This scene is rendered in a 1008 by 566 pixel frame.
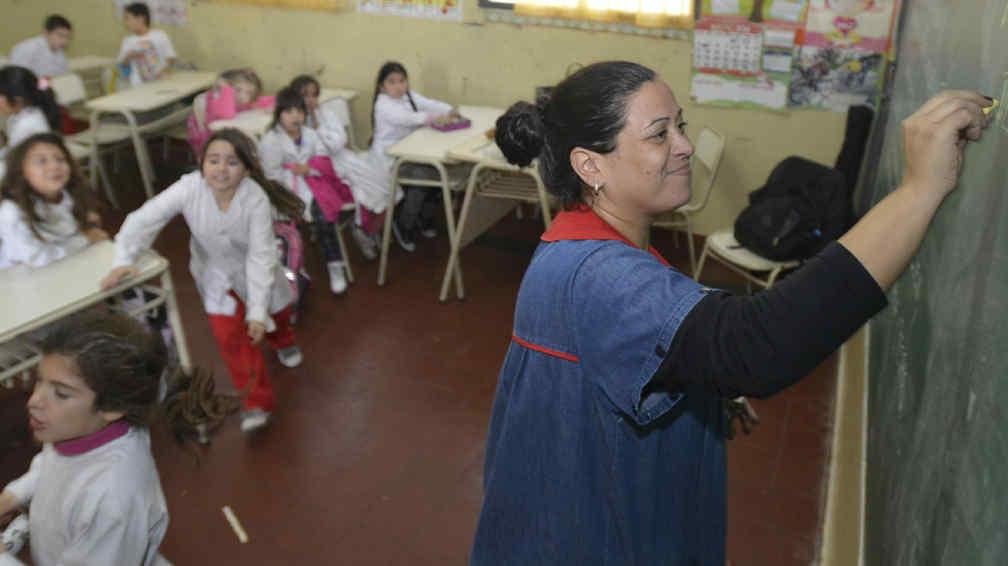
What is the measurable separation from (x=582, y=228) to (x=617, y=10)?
11.9 ft

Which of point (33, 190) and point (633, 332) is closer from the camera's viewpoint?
point (633, 332)

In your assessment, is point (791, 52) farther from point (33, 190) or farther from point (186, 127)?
point (186, 127)

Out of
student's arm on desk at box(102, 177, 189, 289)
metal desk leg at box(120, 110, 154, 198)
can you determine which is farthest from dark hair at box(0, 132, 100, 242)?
metal desk leg at box(120, 110, 154, 198)

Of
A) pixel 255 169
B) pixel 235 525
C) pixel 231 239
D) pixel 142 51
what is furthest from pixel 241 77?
pixel 235 525

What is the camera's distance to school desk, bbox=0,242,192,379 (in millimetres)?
2510

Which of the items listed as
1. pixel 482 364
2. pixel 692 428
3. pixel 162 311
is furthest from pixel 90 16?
pixel 692 428

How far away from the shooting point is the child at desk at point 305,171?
418cm

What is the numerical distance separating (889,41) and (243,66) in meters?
4.00

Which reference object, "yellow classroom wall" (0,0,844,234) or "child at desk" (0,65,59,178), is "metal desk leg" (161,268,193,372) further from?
"yellow classroom wall" (0,0,844,234)

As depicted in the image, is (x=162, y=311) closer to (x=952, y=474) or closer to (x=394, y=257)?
(x=394, y=257)

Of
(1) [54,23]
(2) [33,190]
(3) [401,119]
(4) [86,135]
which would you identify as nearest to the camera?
(2) [33,190]

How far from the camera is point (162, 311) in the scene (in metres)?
3.16

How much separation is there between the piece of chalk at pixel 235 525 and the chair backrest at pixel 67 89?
10.5ft

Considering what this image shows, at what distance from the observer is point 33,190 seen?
2.96m
